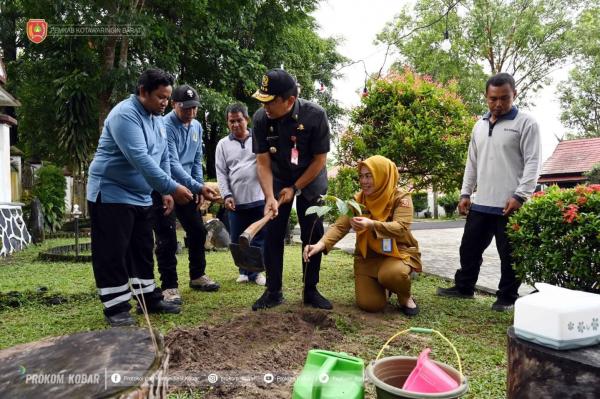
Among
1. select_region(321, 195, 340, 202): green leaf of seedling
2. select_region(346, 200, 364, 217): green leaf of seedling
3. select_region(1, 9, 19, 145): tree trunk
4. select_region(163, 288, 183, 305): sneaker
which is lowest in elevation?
select_region(163, 288, 183, 305): sneaker

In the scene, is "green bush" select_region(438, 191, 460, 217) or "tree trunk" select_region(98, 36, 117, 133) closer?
"tree trunk" select_region(98, 36, 117, 133)

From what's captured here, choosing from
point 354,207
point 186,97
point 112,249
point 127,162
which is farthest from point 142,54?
point 354,207

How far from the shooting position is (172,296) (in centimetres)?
399

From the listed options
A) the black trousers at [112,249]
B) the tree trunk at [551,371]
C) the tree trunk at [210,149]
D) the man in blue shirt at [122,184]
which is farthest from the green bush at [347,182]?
the tree trunk at [210,149]

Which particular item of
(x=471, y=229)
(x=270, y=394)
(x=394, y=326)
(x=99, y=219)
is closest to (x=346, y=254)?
(x=471, y=229)

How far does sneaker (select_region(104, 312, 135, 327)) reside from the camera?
3.17m

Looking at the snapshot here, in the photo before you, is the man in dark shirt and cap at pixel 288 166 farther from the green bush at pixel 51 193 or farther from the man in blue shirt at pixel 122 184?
the green bush at pixel 51 193

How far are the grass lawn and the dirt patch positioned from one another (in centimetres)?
12

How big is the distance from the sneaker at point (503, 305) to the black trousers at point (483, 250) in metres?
0.03

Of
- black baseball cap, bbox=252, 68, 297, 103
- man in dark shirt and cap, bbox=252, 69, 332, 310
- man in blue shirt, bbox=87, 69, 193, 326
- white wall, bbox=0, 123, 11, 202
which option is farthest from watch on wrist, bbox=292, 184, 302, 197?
white wall, bbox=0, 123, 11, 202

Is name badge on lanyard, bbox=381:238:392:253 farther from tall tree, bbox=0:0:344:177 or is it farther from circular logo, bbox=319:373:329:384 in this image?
tall tree, bbox=0:0:344:177

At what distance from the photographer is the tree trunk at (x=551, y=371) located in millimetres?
1478

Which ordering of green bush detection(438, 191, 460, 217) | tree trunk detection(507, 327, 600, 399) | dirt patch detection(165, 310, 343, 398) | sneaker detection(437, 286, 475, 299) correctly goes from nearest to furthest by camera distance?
tree trunk detection(507, 327, 600, 399), dirt patch detection(165, 310, 343, 398), sneaker detection(437, 286, 475, 299), green bush detection(438, 191, 460, 217)

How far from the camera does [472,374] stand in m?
2.42
